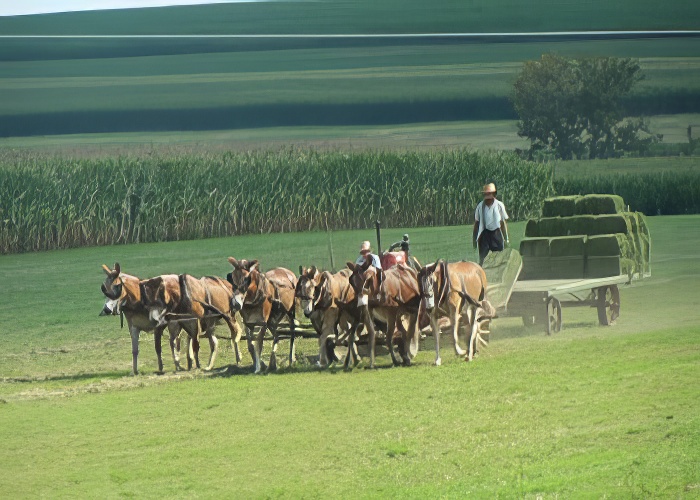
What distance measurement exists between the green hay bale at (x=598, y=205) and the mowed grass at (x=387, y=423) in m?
1.74

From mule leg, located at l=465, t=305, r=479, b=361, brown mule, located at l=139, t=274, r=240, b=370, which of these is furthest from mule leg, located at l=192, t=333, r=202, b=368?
mule leg, located at l=465, t=305, r=479, b=361

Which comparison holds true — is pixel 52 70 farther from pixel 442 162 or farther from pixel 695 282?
pixel 695 282

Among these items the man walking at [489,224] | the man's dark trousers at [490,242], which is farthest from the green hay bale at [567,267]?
the man's dark trousers at [490,242]

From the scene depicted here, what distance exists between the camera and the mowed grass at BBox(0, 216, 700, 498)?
9.57 metres

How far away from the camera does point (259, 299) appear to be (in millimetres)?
15922

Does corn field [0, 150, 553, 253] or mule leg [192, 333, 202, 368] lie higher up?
corn field [0, 150, 553, 253]

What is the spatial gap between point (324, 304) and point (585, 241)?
528 centimetres

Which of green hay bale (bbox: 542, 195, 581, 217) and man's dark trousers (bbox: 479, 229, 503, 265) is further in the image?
green hay bale (bbox: 542, 195, 581, 217)

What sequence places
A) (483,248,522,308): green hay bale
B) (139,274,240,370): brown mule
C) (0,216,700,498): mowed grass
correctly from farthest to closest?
(483,248,522,308): green hay bale
(139,274,240,370): brown mule
(0,216,700,498): mowed grass

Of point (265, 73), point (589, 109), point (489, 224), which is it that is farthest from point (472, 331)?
point (265, 73)

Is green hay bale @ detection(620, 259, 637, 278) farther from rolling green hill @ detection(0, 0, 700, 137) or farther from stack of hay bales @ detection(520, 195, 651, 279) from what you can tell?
rolling green hill @ detection(0, 0, 700, 137)

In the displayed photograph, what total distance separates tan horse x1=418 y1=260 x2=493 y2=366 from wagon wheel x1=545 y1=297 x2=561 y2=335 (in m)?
1.39

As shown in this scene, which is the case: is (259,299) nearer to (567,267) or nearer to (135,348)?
(135,348)

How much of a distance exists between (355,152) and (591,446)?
31012 mm
